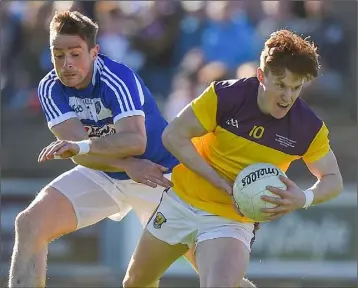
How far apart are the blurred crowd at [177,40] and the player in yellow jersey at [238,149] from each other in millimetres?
5945

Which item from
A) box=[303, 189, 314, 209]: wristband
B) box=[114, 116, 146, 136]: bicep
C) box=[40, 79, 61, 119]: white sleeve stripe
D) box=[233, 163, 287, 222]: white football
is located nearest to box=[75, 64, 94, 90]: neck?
box=[40, 79, 61, 119]: white sleeve stripe

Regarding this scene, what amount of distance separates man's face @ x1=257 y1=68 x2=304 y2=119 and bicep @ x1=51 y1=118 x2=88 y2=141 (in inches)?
57.2

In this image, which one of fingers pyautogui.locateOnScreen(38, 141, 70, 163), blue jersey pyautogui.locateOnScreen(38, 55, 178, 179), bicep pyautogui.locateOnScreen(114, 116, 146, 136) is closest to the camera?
fingers pyautogui.locateOnScreen(38, 141, 70, 163)

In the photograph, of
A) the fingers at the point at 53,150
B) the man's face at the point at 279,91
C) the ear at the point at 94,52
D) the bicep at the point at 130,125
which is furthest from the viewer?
the ear at the point at 94,52

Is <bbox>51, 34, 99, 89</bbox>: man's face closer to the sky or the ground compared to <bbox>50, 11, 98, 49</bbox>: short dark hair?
closer to the ground

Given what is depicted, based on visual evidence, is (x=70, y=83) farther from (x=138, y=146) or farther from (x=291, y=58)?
(x=291, y=58)

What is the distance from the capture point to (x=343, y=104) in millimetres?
12680

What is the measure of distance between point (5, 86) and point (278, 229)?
395 centimetres

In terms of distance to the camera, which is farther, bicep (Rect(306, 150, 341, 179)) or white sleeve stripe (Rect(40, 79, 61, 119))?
white sleeve stripe (Rect(40, 79, 61, 119))

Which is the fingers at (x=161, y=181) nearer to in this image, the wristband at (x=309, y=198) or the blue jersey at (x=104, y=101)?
the blue jersey at (x=104, y=101)

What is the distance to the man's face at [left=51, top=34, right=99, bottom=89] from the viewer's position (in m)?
7.17

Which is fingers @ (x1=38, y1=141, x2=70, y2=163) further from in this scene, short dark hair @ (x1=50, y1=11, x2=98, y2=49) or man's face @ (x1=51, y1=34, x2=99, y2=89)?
short dark hair @ (x1=50, y1=11, x2=98, y2=49)

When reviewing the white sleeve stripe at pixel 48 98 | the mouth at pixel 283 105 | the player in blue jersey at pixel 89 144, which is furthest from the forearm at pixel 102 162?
the mouth at pixel 283 105

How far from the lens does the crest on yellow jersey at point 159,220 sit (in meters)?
6.82
